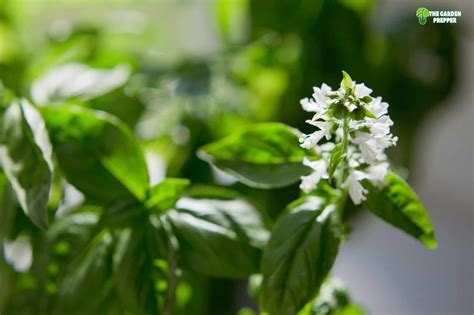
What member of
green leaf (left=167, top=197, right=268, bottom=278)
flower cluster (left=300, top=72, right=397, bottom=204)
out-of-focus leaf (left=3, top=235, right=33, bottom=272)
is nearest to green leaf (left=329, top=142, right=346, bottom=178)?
flower cluster (left=300, top=72, right=397, bottom=204)

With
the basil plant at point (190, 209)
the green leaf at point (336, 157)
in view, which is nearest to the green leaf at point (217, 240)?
the basil plant at point (190, 209)

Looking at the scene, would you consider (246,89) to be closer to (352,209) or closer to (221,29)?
(221,29)

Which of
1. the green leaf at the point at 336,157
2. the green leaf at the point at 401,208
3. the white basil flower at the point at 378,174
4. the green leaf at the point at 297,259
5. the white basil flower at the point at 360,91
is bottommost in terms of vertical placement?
the green leaf at the point at 297,259

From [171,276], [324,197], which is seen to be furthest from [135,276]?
[324,197]

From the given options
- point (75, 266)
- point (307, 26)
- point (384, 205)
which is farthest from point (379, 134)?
point (307, 26)

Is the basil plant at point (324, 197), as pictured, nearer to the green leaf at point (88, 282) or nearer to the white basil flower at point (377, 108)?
the white basil flower at point (377, 108)
